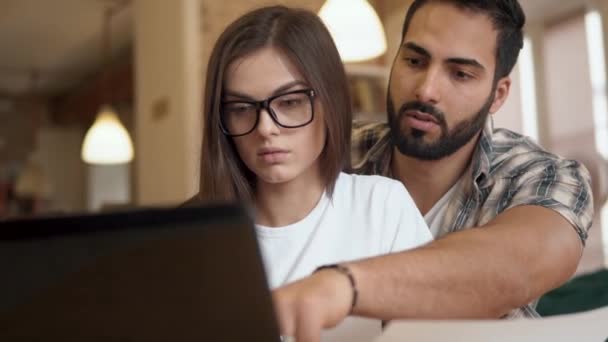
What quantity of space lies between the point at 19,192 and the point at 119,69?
113 centimetres

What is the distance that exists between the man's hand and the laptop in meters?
0.07

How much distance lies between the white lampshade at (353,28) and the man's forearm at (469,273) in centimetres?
42

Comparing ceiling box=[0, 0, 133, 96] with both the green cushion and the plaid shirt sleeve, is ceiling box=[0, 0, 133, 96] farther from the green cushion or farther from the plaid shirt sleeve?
the plaid shirt sleeve

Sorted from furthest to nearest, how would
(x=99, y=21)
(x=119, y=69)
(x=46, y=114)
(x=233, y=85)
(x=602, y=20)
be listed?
(x=46, y=114) → (x=119, y=69) → (x=99, y=21) → (x=602, y=20) → (x=233, y=85)

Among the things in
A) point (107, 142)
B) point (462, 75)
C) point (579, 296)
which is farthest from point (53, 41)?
point (462, 75)

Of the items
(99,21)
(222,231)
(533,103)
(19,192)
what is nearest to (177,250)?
(222,231)

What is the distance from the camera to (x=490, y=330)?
1.16 feet

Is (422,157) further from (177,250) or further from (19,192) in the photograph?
(19,192)

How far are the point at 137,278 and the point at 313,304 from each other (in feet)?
0.34

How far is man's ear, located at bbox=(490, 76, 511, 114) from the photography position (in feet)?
1.59

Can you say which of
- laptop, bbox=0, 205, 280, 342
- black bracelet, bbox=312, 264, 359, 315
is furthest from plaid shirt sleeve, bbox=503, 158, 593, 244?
laptop, bbox=0, 205, 280, 342

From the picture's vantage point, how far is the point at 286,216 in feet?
1.63

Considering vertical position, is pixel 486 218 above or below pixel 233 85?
below

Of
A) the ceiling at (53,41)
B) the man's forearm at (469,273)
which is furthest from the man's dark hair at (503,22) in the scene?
the ceiling at (53,41)
